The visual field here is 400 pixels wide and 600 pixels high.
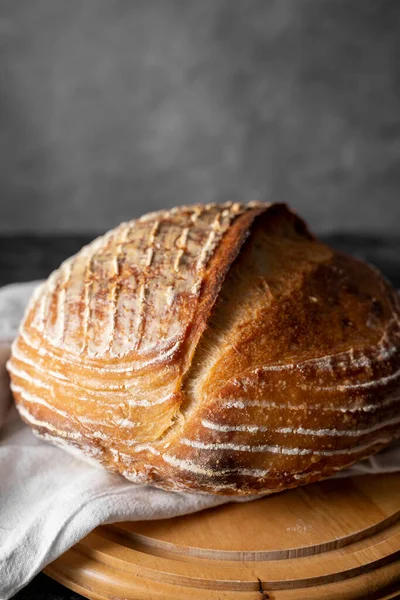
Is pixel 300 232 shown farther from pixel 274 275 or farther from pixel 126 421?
pixel 126 421

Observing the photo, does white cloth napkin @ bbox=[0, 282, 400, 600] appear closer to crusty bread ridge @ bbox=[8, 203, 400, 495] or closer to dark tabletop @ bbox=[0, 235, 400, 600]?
crusty bread ridge @ bbox=[8, 203, 400, 495]

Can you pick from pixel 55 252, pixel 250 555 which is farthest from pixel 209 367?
pixel 55 252

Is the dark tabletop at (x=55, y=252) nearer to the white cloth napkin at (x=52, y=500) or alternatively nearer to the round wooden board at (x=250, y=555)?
the white cloth napkin at (x=52, y=500)

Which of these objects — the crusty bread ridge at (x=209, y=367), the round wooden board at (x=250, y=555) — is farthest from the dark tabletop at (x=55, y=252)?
the round wooden board at (x=250, y=555)

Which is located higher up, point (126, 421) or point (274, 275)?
point (274, 275)

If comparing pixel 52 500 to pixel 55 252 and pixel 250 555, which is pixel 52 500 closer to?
pixel 250 555

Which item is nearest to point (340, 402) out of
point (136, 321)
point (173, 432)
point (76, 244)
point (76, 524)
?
point (173, 432)
